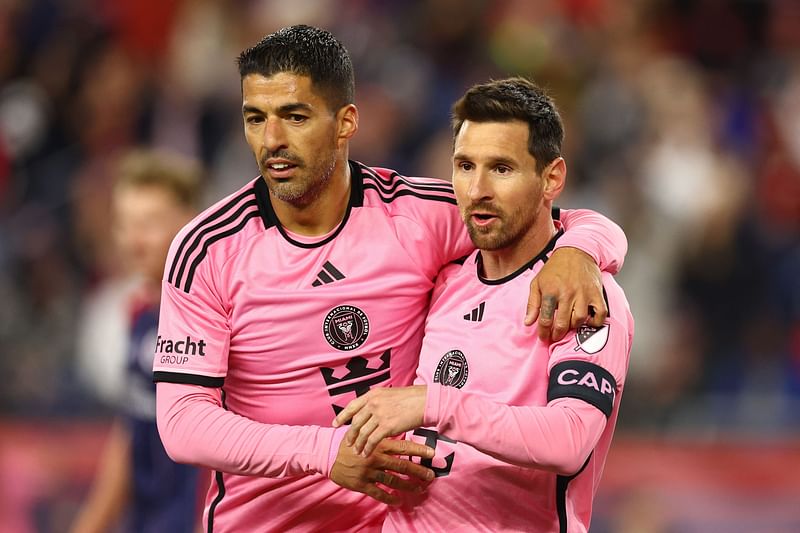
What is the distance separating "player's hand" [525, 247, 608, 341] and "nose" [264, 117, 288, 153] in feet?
Answer: 2.91

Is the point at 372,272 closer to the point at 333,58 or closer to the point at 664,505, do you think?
the point at 333,58

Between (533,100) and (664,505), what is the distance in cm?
377

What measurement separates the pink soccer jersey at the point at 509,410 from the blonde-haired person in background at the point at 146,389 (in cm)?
199

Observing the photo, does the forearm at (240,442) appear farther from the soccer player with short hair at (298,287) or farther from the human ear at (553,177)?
the human ear at (553,177)

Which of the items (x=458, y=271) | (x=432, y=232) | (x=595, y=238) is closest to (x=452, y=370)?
(x=458, y=271)

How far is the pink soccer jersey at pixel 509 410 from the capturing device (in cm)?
368

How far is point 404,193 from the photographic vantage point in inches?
177

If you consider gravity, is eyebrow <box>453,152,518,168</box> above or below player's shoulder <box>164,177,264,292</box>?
above

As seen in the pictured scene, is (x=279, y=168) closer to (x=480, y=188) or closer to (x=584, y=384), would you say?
(x=480, y=188)

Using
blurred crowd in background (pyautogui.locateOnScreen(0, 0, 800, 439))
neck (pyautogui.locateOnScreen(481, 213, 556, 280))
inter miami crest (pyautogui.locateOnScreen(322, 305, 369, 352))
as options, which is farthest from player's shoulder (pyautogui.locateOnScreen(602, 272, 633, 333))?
blurred crowd in background (pyautogui.locateOnScreen(0, 0, 800, 439))

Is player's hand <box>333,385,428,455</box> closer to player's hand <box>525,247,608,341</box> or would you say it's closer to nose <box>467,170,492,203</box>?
player's hand <box>525,247,608,341</box>

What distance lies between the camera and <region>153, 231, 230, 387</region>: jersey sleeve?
13.6ft

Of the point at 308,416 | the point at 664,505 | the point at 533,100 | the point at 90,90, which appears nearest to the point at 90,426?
the point at 90,90

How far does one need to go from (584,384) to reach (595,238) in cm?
66
